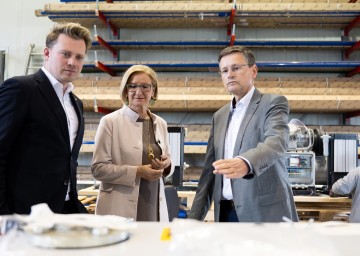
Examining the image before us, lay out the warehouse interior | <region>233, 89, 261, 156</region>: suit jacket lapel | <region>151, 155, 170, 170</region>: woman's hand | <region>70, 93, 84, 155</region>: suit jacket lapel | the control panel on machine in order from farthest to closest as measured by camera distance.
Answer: the warehouse interior → the control panel on machine → <region>151, 155, 170, 170</region>: woman's hand → <region>233, 89, 261, 156</region>: suit jacket lapel → <region>70, 93, 84, 155</region>: suit jacket lapel

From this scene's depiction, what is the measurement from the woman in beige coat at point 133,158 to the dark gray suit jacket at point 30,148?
0.46 metres

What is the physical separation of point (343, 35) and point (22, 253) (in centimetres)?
545

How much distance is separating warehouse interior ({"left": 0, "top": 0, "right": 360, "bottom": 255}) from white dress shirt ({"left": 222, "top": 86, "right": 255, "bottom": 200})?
2.42m

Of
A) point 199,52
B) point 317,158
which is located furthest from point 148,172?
point 199,52

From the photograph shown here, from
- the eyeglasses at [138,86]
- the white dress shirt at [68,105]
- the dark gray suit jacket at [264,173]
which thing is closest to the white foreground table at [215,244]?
the dark gray suit jacket at [264,173]

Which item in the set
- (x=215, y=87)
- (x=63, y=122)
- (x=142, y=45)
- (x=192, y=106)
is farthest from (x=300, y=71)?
(x=63, y=122)

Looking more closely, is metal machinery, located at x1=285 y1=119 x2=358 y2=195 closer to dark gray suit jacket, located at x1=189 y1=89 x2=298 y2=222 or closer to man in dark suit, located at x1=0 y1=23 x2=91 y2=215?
dark gray suit jacket, located at x1=189 y1=89 x2=298 y2=222

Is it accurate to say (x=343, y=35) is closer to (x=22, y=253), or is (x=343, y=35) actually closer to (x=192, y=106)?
(x=192, y=106)

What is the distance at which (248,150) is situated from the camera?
4.85 feet

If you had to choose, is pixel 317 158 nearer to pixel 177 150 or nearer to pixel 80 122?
pixel 177 150

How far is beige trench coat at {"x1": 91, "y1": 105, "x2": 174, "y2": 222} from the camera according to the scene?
1.79m

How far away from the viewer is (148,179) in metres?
1.86

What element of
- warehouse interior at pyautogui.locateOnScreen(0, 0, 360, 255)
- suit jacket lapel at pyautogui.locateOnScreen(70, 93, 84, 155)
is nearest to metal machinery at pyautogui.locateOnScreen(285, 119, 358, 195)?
warehouse interior at pyautogui.locateOnScreen(0, 0, 360, 255)

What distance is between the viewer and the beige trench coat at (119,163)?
1.79 m
